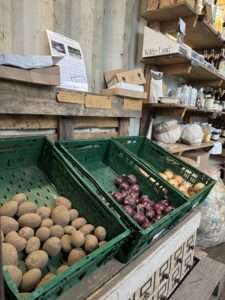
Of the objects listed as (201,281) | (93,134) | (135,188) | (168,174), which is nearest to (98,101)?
(93,134)

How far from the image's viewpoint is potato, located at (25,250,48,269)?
622 mm

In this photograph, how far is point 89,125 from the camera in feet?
4.60

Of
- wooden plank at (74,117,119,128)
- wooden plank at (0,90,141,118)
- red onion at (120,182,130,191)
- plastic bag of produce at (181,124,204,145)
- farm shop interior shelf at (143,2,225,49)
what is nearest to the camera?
wooden plank at (0,90,141,118)

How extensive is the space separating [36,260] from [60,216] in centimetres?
17

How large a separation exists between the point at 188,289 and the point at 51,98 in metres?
1.19

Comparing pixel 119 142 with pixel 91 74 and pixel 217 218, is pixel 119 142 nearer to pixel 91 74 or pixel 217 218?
pixel 91 74

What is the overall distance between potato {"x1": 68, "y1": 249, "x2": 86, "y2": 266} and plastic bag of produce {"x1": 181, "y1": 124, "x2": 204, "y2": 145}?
175 cm

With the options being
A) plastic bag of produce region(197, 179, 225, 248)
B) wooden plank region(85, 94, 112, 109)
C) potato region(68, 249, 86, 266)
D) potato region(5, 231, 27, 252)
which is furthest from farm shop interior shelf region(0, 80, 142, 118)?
plastic bag of produce region(197, 179, 225, 248)

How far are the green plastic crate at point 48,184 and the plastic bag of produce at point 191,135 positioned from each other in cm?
154

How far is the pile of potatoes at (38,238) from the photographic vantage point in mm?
592

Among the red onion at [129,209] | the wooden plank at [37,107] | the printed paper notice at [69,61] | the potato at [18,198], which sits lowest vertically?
the red onion at [129,209]

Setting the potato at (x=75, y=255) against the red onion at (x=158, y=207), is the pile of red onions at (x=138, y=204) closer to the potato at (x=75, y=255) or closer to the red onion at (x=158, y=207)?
the red onion at (x=158, y=207)

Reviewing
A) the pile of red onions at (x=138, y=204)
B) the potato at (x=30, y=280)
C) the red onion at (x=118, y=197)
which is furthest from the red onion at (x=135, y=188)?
the potato at (x=30, y=280)

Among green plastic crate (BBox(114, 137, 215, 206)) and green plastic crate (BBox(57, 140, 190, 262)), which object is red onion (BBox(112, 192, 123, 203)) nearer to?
green plastic crate (BBox(57, 140, 190, 262))
